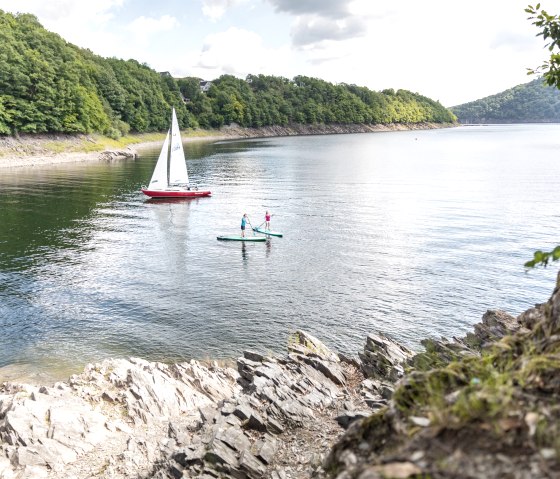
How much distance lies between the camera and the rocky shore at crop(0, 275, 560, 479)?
18.3ft

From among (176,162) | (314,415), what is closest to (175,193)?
(176,162)

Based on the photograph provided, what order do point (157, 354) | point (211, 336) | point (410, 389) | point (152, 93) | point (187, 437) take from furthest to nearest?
1. point (152, 93)
2. point (211, 336)
3. point (157, 354)
4. point (187, 437)
5. point (410, 389)

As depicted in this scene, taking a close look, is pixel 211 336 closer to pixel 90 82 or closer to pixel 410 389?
pixel 410 389

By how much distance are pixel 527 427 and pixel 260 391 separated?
13136 mm

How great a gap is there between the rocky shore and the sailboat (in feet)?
167

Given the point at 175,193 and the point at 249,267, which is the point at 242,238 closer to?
the point at 249,267

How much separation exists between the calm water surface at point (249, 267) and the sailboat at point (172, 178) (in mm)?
2018

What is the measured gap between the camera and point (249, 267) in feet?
137

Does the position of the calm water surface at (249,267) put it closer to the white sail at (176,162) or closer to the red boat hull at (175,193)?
the red boat hull at (175,193)

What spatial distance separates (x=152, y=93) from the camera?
656ft

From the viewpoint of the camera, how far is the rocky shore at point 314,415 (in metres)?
5.58

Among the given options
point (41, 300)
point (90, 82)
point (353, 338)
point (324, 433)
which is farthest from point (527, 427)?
point (90, 82)

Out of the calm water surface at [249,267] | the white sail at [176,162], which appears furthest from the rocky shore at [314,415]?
the white sail at [176,162]

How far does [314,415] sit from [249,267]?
26035 mm
